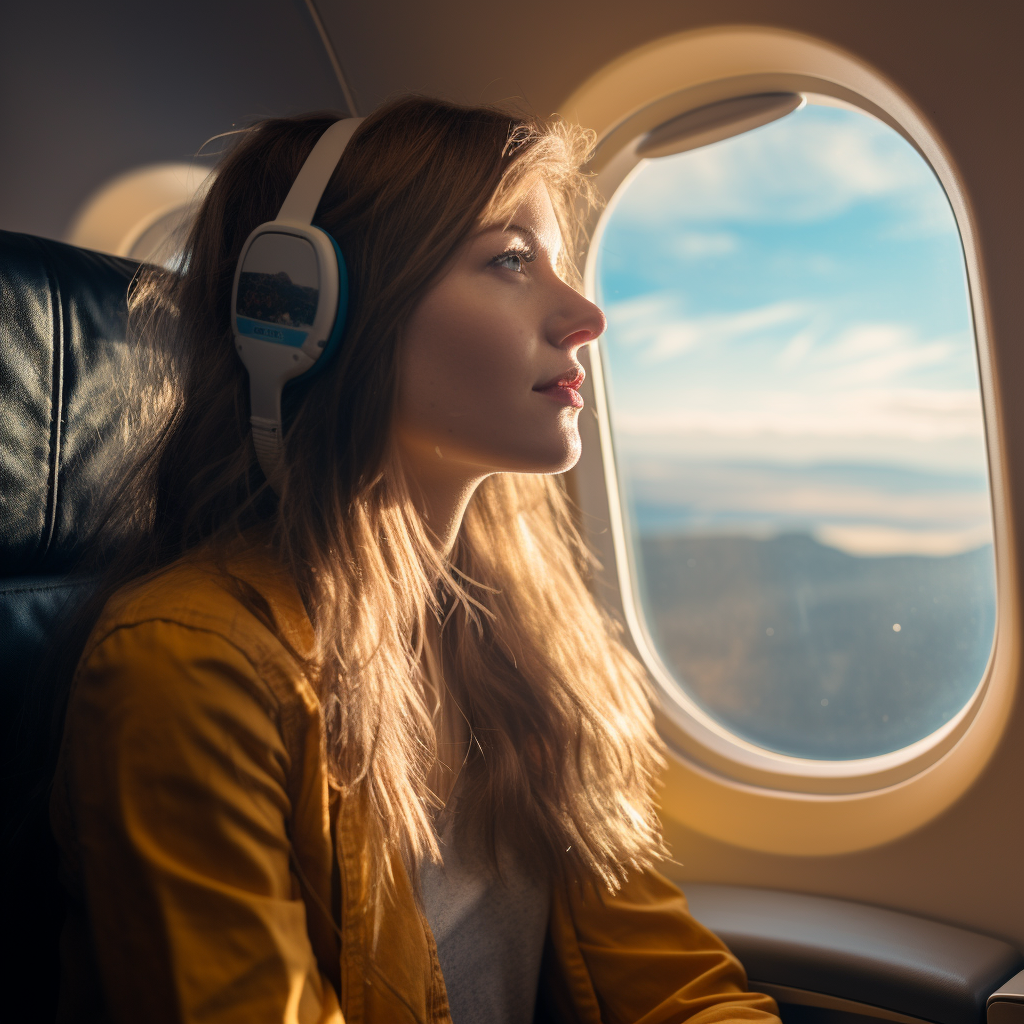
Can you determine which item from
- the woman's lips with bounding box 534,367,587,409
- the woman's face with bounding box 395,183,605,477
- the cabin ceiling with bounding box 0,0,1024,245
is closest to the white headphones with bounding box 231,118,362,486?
the woman's face with bounding box 395,183,605,477

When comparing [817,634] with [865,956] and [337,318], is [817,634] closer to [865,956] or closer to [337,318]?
[865,956]

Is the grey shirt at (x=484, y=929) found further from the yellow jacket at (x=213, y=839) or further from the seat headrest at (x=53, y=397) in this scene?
the seat headrest at (x=53, y=397)

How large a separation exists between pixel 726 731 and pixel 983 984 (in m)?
0.59

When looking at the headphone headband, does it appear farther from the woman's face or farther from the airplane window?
the airplane window

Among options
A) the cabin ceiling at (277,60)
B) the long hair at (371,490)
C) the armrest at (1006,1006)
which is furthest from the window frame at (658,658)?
the long hair at (371,490)

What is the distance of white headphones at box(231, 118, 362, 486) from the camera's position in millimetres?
846

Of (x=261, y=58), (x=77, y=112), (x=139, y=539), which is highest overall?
(x=261, y=58)

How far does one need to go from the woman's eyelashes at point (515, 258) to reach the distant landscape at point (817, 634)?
2.99 ft

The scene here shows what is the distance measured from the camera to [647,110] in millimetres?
1436

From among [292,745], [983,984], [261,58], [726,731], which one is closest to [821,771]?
[726,731]

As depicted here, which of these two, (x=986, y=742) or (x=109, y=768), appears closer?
(x=109, y=768)

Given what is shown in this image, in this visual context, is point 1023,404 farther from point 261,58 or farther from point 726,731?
point 261,58

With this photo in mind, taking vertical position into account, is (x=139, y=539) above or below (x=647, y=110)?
below

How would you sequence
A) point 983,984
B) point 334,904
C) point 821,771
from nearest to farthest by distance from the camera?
point 334,904, point 983,984, point 821,771
